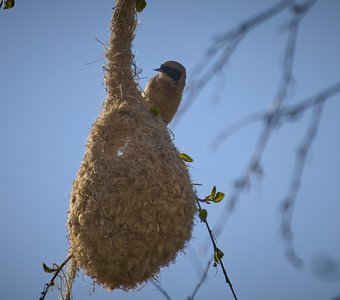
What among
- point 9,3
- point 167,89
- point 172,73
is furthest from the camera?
point 172,73

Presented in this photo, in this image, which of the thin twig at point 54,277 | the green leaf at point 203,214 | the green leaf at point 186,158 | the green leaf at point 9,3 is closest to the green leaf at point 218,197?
the green leaf at point 203,214

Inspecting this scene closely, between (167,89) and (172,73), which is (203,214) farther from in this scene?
(172,73)

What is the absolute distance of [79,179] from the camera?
246 centimetres

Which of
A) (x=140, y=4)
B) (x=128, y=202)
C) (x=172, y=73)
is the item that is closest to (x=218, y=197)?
(x=128, y=202)

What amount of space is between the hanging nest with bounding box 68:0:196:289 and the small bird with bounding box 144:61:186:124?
0.76m

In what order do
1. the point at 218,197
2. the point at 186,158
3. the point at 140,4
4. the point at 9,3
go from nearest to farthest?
the point at 9,3 → the point at 140,4 → the point at 218,197 → the point at 186,158

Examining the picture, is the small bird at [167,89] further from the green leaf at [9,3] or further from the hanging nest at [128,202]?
the green leaf at [9,3]

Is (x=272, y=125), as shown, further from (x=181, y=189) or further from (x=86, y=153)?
(x=86, y=153)

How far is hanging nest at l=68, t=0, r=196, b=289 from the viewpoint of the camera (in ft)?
7.20

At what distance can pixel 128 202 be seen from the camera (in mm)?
2234

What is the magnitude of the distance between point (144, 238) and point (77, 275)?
0.67 meters

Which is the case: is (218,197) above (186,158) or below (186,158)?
below

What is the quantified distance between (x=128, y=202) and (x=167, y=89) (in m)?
1.41

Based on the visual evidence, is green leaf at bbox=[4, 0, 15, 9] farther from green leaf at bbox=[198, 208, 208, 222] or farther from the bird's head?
the bird's head
